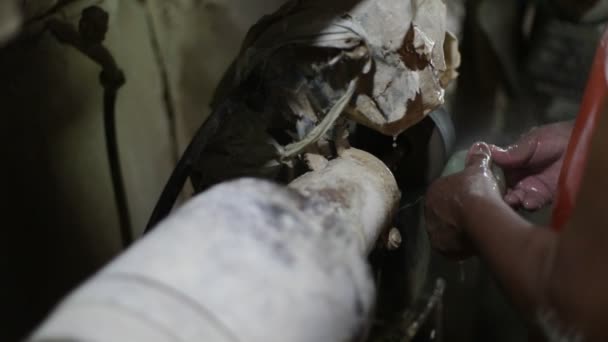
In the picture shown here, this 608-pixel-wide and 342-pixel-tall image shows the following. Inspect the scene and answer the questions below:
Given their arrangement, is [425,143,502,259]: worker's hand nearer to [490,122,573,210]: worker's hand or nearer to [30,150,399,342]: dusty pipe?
[490,122,573,210]: worker's hand

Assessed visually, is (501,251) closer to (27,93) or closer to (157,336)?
(157,336)

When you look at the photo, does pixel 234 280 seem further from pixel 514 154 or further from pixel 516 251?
pixel 514 154

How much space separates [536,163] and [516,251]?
326mm

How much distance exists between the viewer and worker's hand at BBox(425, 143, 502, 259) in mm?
662

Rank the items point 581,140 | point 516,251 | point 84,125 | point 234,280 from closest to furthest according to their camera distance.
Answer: point 234,280
point 516,251
point 581,140
point 84,125

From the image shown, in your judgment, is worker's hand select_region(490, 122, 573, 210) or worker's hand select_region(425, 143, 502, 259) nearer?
worker's hand select_region(425, 143, 502, 259)

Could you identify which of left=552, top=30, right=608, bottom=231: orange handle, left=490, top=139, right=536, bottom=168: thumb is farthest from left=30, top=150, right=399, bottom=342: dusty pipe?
left=490, top=139, right=536, bottom=168: thumb

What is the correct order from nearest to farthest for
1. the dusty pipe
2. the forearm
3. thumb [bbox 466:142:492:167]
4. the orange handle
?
the dusty pipe < the forearm < the orange handle < thumb [bbox 466:142:492:167]

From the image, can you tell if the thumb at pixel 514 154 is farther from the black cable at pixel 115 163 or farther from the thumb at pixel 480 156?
the black cable at pixel 115 163

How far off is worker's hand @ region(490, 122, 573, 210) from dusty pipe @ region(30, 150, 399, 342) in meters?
0.39

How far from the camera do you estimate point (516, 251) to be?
1.73ft

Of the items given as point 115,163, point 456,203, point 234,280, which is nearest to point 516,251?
point 456,203

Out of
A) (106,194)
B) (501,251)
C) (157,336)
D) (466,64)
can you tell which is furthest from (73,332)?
(466,64)

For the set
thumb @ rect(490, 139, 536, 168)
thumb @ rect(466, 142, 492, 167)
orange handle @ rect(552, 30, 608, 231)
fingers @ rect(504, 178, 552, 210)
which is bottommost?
fingers @ rect(504, 178, 552, 210)
